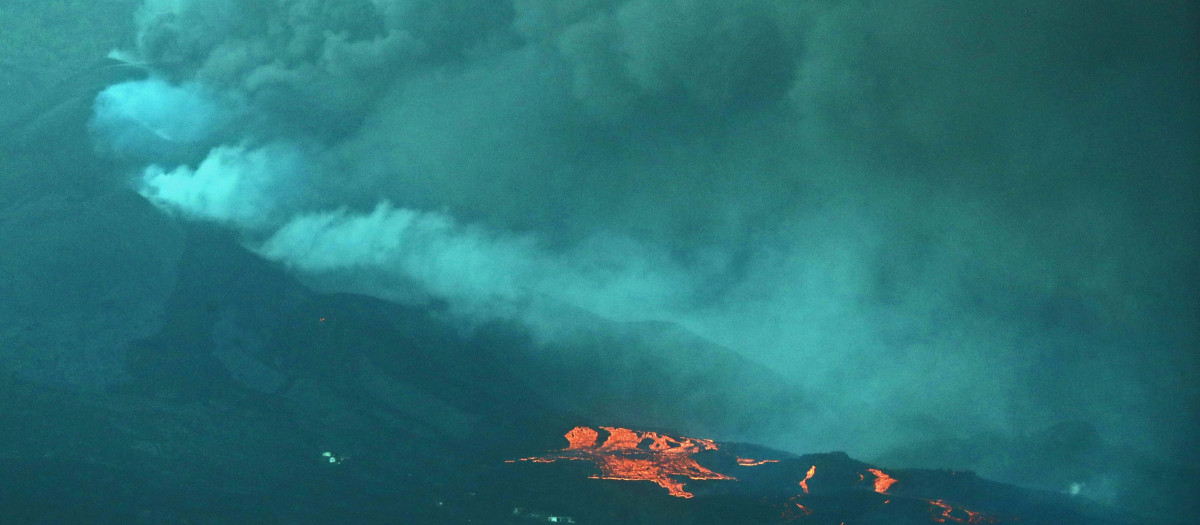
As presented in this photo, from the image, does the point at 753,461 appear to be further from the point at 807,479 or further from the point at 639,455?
the point at 639,455

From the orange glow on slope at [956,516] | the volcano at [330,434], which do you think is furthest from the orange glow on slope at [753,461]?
the orange glow on slope at [956,516]

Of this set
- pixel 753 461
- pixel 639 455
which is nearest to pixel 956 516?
pixel 753 461

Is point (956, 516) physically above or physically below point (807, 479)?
below

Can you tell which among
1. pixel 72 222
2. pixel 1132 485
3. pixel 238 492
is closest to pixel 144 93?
pixel 72 222

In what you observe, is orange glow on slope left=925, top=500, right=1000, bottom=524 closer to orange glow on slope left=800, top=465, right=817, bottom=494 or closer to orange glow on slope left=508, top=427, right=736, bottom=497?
orange glow on slope left=800, top=465, right=817, bottom=494

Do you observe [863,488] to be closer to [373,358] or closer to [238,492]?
[373,358]

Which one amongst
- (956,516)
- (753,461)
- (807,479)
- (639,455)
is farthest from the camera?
(753,461)

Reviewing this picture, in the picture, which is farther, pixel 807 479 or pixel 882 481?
pixel 882 481

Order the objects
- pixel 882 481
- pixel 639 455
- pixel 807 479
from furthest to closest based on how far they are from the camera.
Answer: pixel 882 481 → pixel 639 455 → pixel 807 479
